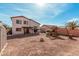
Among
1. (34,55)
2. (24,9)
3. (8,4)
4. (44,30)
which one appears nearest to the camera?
(34,55)

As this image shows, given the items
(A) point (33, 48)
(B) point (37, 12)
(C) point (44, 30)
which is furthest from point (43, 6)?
(C) point (44, 30)

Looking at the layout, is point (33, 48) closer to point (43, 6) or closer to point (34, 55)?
point (34, 55)

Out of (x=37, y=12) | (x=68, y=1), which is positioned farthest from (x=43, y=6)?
(x=68, y=1)

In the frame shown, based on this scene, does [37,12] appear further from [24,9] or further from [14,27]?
[14,27]

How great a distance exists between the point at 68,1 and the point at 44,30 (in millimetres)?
3209

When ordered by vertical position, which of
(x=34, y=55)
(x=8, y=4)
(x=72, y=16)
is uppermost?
(x=8, y=4)

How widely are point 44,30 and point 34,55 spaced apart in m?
3.17

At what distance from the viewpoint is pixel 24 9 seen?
5934 millimetres

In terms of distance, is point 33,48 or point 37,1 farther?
point 33,48

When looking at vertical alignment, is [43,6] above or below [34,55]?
above

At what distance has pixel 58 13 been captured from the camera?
235 inches

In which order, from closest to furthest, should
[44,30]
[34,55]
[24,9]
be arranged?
[34,55], [24,9], [44,30]

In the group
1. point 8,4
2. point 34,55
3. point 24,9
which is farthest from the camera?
point 24,9

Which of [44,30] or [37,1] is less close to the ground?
[37,1]
